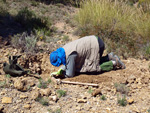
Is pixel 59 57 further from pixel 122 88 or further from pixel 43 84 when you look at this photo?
pixel 122 88

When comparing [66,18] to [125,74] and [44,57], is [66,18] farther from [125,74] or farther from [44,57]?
[125,74]

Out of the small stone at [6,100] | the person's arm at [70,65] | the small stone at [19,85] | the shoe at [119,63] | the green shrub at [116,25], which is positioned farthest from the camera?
the green shrub at [116,25]

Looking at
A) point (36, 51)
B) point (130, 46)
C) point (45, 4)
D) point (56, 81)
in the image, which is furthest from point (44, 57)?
point (45, 4)

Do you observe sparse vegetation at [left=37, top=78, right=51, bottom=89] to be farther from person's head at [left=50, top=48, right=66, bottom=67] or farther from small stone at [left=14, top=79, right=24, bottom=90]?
person's head at [left=50, top=48, right=66, bottom=67]

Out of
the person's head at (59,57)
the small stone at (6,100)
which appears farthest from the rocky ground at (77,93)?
the person's head at (59,57)

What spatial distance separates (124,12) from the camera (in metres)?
6.19

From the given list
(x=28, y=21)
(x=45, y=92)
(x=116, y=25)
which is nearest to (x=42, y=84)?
(x=45, y=92)

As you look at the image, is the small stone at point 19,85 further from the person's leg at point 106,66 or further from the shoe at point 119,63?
the shoe at point 119,63

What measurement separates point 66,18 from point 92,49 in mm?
4410

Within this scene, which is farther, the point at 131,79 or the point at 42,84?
the point at 131,79

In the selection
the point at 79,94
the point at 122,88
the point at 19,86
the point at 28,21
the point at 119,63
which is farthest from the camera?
the point at 28,21

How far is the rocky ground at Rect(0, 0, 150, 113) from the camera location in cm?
276

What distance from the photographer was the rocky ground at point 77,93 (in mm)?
2758

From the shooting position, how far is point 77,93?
3184mm
